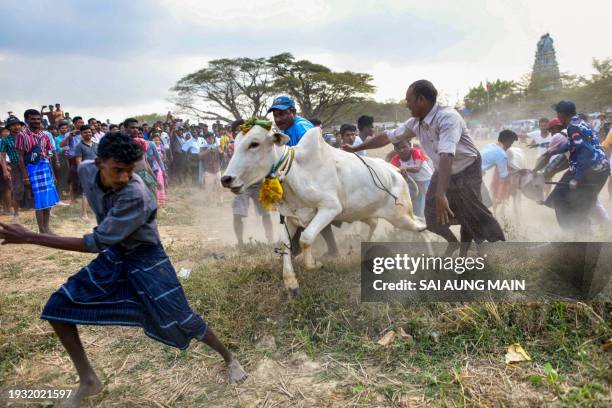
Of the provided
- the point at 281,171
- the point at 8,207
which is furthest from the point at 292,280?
the point at 8,207

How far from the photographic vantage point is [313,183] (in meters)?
4.21

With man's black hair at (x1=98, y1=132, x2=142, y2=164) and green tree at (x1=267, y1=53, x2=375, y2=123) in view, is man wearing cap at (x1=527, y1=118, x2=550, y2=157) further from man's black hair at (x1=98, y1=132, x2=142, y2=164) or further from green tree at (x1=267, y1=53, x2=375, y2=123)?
green tree at (x1=267, y1=53, x2=375, y2=123)

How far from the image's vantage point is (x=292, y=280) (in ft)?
13.6

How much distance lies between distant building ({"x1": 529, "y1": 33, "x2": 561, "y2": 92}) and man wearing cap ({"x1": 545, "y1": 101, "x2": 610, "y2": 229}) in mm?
31766

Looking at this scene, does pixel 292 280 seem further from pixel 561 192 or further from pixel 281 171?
pixel 561 192

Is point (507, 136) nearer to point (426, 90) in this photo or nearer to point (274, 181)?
point (426, 90)

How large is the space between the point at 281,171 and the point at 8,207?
24.5ft

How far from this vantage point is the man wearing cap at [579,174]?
17.6 feet

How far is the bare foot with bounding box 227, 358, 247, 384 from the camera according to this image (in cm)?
316

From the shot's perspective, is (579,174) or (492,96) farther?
(492,96)

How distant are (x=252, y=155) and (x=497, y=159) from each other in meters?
5.03

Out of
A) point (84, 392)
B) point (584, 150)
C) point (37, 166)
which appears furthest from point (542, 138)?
point (84, 392)

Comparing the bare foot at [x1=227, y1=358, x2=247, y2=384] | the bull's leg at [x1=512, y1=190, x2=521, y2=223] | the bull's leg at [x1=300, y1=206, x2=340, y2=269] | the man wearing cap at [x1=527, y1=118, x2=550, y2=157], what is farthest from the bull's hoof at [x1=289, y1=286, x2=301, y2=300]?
the man wearing cap at [x1=527, y1=118, x2=550, y2=157]

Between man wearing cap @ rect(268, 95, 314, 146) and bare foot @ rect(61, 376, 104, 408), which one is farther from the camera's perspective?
man wearing cap @ rect(268, 95, 314, 146)
